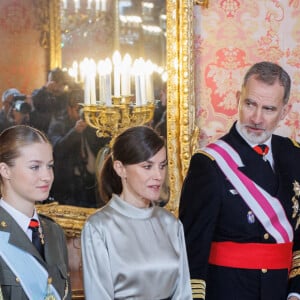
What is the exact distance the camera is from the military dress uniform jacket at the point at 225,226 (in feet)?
7.38

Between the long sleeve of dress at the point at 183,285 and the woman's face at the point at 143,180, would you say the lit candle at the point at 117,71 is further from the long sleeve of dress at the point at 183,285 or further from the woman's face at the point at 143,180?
the long sleeve of dress at the point at 183,285

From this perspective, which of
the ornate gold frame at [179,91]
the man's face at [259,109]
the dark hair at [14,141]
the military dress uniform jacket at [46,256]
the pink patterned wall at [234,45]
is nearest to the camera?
the military dress uniform jacket at [46,256]

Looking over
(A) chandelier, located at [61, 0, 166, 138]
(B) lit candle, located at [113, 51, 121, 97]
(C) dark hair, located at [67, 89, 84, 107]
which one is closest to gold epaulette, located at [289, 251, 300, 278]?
(A) chandelier, located at [61, 0, 166, 138]

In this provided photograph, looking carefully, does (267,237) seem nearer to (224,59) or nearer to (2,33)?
(224,59)

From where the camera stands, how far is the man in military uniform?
2268 mm

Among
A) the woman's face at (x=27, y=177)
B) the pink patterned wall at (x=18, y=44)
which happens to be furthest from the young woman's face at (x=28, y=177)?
the pink patterned wall at (x=18, y=44)

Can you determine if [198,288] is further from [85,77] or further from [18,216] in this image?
[85,77]

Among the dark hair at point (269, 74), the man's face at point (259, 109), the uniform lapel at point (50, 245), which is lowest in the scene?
the uniform lapel at point (50, 245)

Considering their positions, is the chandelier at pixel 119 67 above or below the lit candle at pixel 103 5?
below

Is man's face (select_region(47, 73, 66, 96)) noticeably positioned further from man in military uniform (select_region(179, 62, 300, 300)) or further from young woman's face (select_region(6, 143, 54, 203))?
young woman's face (select_region(6, 143, 54, 203))

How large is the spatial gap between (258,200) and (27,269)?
736 millimetres

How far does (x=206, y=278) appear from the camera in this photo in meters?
2.29

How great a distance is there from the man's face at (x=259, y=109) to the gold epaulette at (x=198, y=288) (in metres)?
0.47

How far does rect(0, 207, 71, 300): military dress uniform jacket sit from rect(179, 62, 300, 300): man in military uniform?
0.38 meters
